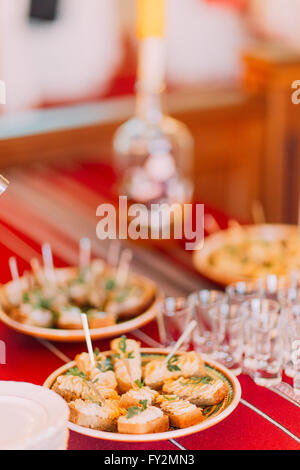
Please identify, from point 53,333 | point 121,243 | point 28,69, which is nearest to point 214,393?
point 53,333

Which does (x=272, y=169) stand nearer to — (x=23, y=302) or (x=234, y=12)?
(x=23, y=302)

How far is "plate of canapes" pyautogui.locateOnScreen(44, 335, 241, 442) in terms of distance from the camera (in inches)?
55.0

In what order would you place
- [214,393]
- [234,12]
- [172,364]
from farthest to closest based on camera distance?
[234,12] → [172,364] → [214,393]

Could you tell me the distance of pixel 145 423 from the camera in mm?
1388

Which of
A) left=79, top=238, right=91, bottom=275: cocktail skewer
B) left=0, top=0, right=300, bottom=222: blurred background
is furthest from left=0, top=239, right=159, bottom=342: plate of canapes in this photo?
left=0, top=0, right=300, bottom=222: blurred background

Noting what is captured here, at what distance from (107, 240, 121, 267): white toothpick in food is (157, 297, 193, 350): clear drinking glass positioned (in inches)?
21.3

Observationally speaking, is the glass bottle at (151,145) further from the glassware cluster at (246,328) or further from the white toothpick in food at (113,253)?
the glassware cluster at (246,328)

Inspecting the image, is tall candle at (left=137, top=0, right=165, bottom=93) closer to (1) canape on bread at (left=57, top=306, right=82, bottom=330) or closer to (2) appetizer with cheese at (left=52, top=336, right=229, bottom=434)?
(1) canape on bread at (left=57, top=306, right=82, bottom=330)

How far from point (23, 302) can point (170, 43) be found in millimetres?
5296

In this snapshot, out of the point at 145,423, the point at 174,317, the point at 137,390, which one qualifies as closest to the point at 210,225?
the point at 174,317

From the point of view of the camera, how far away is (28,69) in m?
6.51

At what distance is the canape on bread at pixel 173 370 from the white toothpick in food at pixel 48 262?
2.00ft
